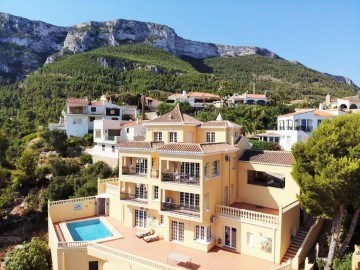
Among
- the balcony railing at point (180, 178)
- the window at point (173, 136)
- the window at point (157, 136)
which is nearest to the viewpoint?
the balcony railing at point (180, 178)

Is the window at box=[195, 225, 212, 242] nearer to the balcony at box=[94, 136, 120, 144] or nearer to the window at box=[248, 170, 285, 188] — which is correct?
the window at box=[248, 170, 285, 188]

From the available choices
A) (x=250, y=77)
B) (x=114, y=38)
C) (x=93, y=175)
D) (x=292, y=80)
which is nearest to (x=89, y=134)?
(x=93, y=175)

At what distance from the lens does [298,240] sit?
2256cm

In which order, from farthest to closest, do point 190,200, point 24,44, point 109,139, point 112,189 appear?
point 24,44 < point 109,139 < point 112,189 < point 190,200

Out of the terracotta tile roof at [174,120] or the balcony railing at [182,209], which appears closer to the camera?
the balcony railing at [182,209]

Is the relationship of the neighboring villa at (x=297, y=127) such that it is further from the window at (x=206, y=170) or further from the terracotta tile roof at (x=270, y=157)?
the window at (x=206, y=170)

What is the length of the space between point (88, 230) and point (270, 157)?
58.4 feet

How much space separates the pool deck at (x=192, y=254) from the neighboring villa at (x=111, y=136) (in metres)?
19.4

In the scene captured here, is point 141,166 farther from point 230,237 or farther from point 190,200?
point 230,237

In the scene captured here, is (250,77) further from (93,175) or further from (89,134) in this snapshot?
(93,175)

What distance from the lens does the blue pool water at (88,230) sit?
25661 mm

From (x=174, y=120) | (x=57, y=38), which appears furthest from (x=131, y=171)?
(x=57, y=38)

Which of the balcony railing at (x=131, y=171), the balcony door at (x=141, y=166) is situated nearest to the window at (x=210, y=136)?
the balcony door at (x=141, y=166)

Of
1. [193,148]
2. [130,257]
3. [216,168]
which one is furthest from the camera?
[216,168]
